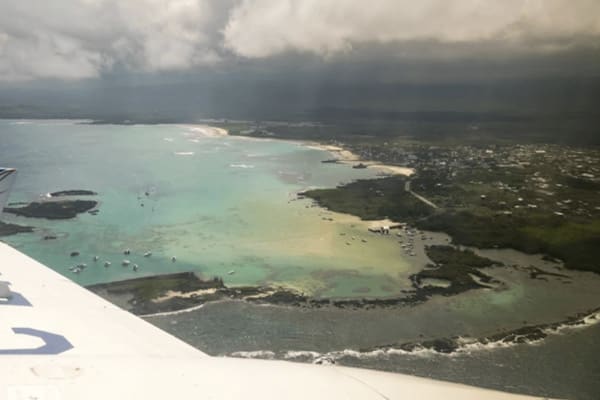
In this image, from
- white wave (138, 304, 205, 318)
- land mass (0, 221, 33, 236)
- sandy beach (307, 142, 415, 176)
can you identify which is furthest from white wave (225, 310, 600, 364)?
sandy beach (307, 142, 415, 176)

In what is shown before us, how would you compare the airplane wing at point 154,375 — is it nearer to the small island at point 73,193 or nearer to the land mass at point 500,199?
the land mass at point 500,199

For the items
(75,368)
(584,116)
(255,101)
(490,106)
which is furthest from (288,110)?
(75,368)

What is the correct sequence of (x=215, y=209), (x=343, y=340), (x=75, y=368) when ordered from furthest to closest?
(x=215, y=209) → (x=343, y=340) → (x=75, y=368)

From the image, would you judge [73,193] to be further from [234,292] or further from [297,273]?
[297,273]

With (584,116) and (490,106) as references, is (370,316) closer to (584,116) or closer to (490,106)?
(584,116)

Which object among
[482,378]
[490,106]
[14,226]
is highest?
[490,106]

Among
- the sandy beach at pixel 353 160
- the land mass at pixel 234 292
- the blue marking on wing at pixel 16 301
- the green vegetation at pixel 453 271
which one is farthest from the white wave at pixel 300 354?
the sandy beach at pixel 353 160
